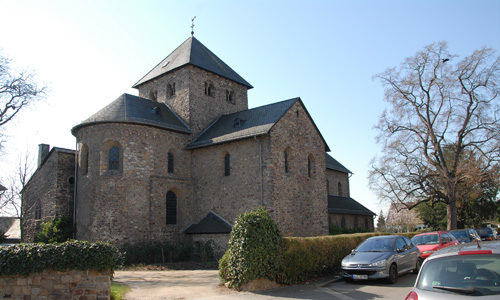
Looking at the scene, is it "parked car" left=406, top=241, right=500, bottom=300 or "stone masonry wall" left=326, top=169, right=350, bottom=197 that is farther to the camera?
"stone masonry wall" left=326, top=169, right=350, bottom=197

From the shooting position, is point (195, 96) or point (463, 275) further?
point (195, 96)

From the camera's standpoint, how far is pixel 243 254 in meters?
12.2

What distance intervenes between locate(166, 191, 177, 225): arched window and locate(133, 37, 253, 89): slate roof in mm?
9289

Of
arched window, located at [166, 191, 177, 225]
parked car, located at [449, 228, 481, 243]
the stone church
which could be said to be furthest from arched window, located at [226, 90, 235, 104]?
parked car, located at [449, 228, 481, 243]

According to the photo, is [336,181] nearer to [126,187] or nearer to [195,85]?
[195,85]

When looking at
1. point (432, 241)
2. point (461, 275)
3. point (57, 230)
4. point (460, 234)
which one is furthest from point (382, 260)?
point (57, 230)

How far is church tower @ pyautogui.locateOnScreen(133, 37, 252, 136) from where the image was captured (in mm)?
28203

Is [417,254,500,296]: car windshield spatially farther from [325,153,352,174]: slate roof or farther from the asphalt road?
[325,153,352,174]: slate roof

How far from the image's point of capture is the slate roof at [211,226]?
23203 mm

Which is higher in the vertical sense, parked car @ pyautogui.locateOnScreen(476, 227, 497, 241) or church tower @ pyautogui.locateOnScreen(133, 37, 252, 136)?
church tower @ pyautogui.locateOnScreen(133, 37, 252, 136)

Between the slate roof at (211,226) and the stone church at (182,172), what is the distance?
78mm

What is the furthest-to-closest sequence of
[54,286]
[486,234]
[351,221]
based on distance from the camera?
[351,221]
[486,234]
[54,286]

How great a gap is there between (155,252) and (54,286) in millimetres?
13042

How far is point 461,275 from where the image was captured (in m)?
5.29
